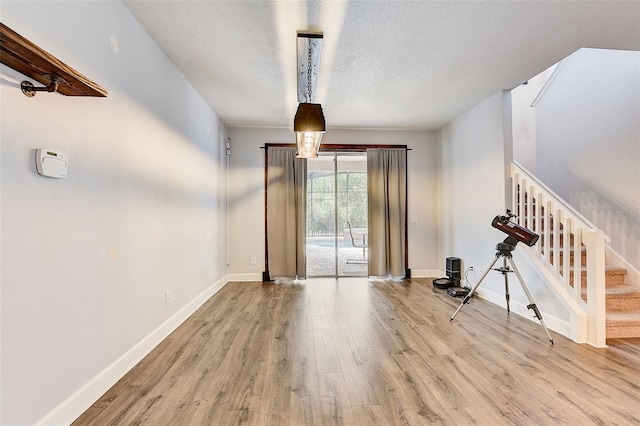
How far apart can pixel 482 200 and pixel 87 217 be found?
4.45 meters

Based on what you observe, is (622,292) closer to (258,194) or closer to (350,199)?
(350,199)

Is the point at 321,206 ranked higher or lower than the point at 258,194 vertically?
lower

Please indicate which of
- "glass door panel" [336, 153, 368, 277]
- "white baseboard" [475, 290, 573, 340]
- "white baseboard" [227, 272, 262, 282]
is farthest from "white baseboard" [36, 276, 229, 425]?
"white baseboard" [475, 290, 573, 340]

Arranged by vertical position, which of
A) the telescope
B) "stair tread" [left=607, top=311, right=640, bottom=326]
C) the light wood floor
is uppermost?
the telescope

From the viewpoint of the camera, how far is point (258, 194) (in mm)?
5492

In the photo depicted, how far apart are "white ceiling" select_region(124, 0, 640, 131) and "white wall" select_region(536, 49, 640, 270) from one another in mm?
1099

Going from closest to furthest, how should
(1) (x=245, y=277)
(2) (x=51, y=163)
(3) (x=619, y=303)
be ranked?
(2) (x=51, y=163)
(3) (x=619, y=303)
(1) (x=245, y=277)

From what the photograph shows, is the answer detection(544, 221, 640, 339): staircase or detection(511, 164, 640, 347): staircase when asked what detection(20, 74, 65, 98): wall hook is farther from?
detection(544, 221, 640, 339): staircase

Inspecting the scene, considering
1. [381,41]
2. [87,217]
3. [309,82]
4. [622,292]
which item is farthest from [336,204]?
[87,217]

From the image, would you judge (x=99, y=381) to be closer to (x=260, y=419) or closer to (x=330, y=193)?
(x=260, y=419)

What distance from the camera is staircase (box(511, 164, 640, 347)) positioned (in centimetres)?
273

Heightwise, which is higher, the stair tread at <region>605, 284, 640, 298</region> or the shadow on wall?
the shadow on wall

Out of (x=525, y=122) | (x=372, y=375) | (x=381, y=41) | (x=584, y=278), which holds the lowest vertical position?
(x=372, y=375)

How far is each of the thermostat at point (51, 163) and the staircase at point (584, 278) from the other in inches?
149
